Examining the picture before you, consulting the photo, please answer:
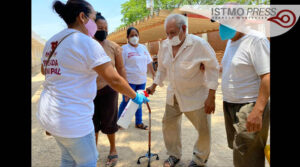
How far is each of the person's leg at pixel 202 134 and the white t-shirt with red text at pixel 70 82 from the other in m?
1.59

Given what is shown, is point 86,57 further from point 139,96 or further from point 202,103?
point 202,103

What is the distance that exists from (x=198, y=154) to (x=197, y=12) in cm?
532

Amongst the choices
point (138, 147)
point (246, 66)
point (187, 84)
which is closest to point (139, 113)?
point (138, 147)

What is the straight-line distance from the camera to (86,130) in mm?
1514

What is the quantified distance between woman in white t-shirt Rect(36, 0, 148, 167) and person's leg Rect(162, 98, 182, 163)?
1436 millimetres

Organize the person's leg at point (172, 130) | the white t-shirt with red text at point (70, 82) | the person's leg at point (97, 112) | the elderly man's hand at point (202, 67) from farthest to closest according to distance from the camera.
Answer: the person's leg at point (172, 130) < the person's leg at point (97, 112) < the elderly man's hand at point (202, 67) < the white t-shirt with red text at point (70, 82)

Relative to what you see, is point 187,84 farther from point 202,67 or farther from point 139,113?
point 139,113

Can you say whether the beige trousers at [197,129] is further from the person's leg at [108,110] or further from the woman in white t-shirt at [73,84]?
the woman in white t-shirt at [73,84]

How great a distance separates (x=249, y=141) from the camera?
1876 millimetres

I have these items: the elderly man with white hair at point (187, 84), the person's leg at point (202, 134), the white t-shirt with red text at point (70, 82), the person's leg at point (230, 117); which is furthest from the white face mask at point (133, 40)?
the white t-shirt with red text at point (70, 82)

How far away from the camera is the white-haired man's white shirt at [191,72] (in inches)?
96.7

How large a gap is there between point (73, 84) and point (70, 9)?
584 millimetres
